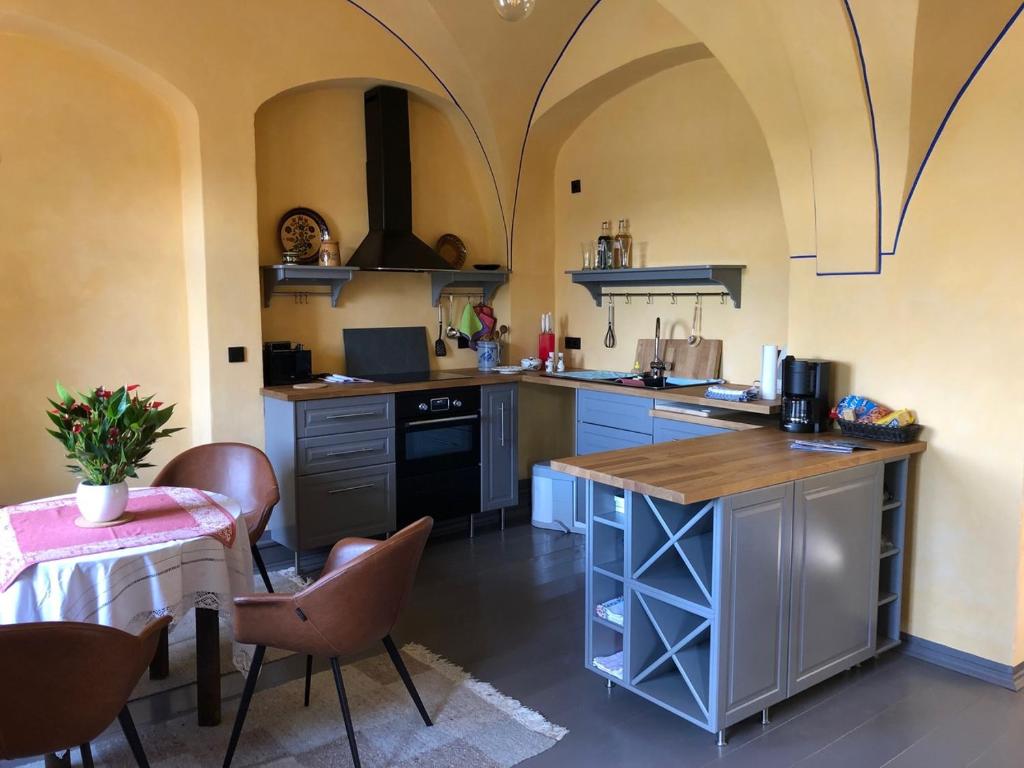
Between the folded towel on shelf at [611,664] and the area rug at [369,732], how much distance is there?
32 cm

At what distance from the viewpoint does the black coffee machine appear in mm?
3504

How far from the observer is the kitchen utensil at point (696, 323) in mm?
4820

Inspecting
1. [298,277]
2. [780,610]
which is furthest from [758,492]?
[298,277]

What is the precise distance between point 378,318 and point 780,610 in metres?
3.26

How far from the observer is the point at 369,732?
2805 mm

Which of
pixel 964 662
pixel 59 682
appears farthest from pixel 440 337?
pixel 59 682

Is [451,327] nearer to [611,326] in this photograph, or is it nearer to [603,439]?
[611,326]

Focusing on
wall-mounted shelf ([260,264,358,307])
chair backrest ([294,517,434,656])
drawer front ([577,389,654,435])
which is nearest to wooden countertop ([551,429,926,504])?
chair backrest ([294,517,434,656])

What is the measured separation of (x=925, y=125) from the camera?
10.4 feet

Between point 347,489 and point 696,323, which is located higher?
point 696,323

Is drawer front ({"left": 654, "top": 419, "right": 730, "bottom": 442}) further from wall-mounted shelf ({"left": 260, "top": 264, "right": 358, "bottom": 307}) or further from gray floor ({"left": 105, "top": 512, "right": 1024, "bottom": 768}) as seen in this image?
wall-mounted shelf ({"left": 260, "top": 264, "right": 358, "bottom": 307})

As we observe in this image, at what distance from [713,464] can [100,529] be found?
6.70 ft

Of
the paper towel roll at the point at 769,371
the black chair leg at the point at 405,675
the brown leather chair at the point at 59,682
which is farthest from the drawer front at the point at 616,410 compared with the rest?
the brown leather chair at the point at 59,682

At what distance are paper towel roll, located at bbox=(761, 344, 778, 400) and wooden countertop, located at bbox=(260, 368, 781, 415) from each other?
7 cm
